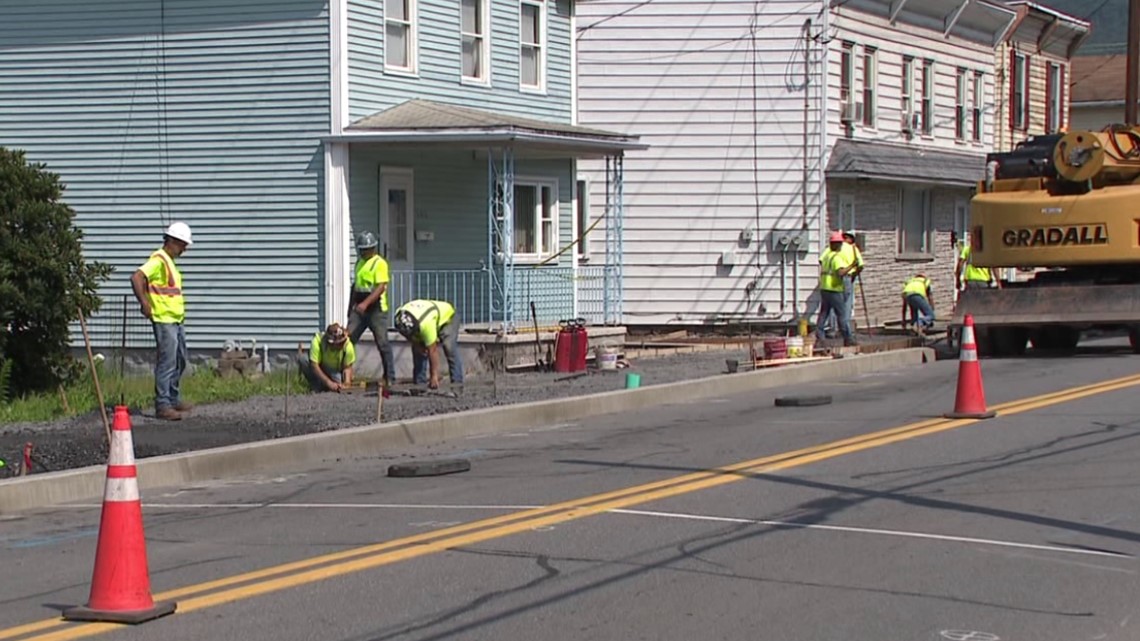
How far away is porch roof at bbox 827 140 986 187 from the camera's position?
2993cm

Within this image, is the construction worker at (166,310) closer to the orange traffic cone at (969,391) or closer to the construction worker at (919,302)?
the orange traffic cone at (969,391)

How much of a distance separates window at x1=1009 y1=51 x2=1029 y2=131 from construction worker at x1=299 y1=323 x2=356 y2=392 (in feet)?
83.2

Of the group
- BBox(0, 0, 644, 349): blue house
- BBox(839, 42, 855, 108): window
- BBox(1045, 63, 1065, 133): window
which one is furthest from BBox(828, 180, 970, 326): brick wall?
BBox(0, 0, 644, 349): blue house

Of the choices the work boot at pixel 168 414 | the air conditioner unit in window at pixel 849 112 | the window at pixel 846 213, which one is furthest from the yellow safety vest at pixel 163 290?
the air conditioner unit in window at pixel 849 112

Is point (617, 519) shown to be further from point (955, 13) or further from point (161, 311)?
point (955, 13)

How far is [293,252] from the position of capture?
73.3 feet

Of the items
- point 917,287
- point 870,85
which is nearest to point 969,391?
point 917,287

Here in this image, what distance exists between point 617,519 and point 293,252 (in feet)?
44.1

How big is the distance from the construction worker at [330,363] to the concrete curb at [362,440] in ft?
8.91

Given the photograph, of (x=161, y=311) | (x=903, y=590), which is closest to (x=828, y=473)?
(x=903, y=590)

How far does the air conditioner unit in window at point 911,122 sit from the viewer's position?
109 feet

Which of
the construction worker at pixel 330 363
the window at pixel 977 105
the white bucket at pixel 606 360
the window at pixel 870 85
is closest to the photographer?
the construction worker at pixel 330 363

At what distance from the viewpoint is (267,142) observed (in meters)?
22.3

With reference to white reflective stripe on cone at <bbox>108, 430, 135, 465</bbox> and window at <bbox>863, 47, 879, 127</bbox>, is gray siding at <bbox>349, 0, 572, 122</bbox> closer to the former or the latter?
window at <bbox>863, 47, 879, 127</bbox>
